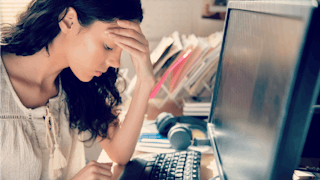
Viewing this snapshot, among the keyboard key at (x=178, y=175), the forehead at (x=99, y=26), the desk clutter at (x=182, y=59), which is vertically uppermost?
the forehead at (x=99, y=26)

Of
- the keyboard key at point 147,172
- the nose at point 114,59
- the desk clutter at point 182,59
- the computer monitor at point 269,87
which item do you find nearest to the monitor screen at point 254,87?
the computer monitor at point 269,87

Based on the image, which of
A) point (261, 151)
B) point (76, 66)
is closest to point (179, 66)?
point (76, 66)

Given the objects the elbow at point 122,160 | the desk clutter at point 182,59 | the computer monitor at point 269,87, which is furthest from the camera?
the desk clutter at point 182,59

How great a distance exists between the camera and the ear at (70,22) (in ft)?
2.20

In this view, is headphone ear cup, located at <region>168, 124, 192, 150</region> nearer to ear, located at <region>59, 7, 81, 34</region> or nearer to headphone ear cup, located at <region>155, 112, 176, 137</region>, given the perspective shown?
headphone ear cup, located at <region>155, 112, 176, 137</region>

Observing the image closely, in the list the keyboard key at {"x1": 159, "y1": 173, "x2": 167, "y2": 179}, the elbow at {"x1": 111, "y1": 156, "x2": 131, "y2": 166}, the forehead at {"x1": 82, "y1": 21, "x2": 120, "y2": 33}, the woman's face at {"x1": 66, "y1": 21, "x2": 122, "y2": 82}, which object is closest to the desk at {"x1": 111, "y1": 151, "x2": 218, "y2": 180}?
the elbow at {"x1": 111, "y1": 156, "x2": 131, "y2": 166}

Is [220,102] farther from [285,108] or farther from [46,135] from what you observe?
[46,135]

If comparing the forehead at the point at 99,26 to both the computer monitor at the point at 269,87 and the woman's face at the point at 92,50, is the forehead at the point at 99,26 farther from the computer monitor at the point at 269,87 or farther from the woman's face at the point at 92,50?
the computer monitor at the point at 269,87

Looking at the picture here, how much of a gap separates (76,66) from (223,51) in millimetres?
438

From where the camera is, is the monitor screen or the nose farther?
the nose

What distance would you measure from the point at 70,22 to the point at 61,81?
314 mm

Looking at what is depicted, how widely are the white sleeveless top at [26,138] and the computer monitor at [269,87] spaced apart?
0.53m

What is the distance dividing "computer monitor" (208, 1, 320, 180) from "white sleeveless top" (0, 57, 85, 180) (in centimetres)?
53

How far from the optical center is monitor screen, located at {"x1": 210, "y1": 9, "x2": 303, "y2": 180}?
33 centimetres
